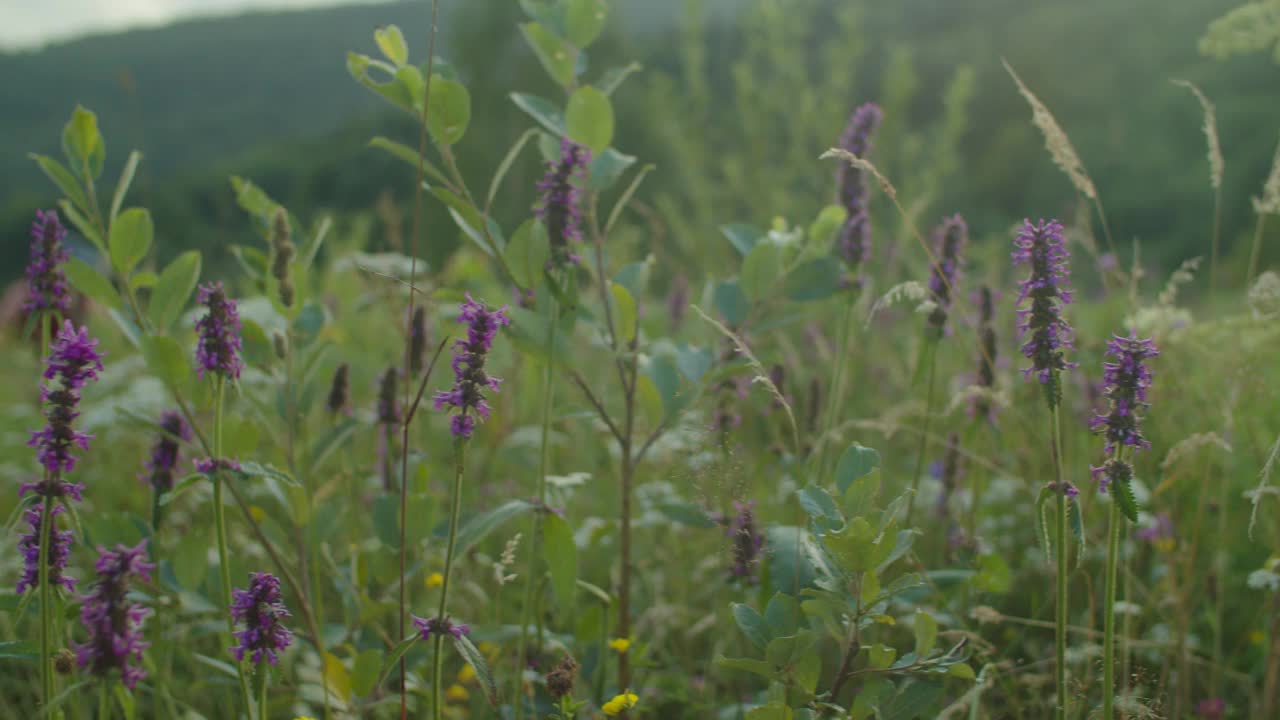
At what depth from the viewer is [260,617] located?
104 cm

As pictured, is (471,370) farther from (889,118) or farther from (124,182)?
(889,118)

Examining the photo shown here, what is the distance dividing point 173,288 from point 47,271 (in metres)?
0.17

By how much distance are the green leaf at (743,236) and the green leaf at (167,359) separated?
0.96 m

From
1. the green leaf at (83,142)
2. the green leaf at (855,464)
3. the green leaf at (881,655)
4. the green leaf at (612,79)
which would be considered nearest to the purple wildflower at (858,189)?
the green leaf at (612,79)

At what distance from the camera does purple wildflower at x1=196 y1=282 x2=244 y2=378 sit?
3.84 ft

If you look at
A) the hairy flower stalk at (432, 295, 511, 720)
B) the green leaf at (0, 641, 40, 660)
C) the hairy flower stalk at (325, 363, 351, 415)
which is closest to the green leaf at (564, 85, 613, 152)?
the hairy flower stalk at (432, 295, 511, 720)

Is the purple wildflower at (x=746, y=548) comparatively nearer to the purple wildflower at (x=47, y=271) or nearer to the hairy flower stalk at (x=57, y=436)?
the hairy flower stalk at (x=57, y=436)

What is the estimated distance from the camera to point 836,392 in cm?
160

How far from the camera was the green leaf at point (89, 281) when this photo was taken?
1354mm

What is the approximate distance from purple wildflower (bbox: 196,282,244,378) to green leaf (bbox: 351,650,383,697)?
48 cm

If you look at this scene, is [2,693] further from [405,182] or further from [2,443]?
[405,182]

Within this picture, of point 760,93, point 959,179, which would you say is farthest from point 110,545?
point 959,179

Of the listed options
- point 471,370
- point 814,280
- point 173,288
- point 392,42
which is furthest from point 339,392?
point 814,280

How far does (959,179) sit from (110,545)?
21523 mm
